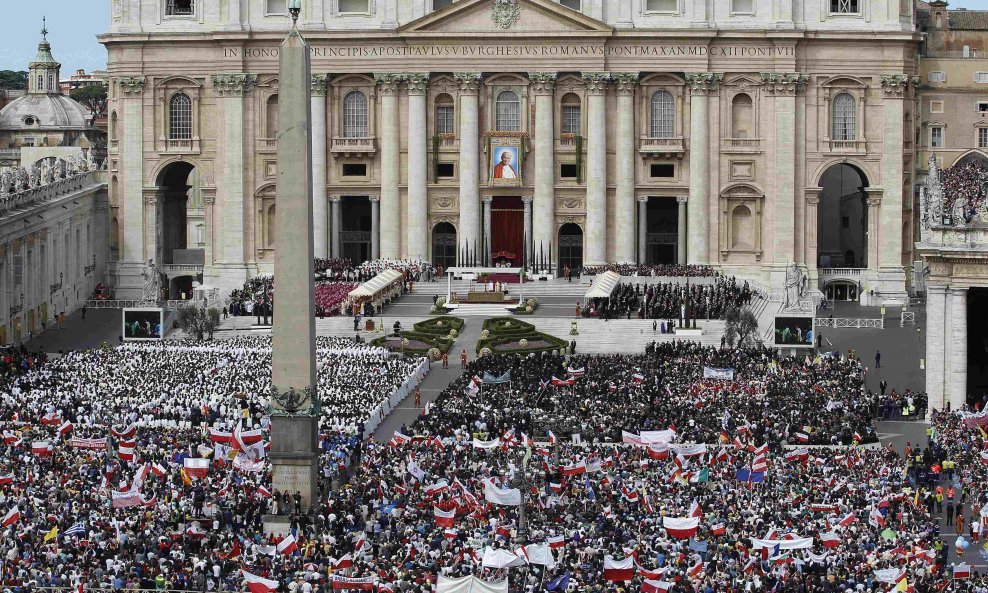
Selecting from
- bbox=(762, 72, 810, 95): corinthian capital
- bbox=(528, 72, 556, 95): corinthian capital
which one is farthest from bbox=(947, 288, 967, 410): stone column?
bbox=(528, 72, 556, 95): corinthian capital

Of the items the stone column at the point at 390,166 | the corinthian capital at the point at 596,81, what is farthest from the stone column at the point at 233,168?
the corinthian capital at the point at 596,81

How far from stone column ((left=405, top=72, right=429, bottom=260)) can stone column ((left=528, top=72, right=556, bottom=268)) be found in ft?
Answer: 24.0

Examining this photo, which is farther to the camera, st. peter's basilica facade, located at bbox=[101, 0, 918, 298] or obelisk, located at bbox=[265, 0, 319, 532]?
st. peter's basilica facade, located at bbox=[101, 0, 918, 298]

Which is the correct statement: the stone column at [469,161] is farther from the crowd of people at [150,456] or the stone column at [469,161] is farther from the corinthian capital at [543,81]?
the crowd of people at [150,456]

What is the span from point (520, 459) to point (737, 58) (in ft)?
239

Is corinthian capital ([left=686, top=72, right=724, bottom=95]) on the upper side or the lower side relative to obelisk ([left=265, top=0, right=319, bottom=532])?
upper

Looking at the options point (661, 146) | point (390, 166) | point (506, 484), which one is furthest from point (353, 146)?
point (506, 484)

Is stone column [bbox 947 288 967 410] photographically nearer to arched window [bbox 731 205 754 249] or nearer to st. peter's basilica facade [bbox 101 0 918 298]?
st. peter's basilica facade [bbox 101 0 918 298]

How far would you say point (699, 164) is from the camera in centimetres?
13975

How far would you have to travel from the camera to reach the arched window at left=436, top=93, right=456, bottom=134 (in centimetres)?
14150

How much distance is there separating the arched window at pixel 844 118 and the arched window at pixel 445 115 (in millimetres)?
25424

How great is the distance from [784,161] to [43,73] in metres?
85.9

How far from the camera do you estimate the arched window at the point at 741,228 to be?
463 ft

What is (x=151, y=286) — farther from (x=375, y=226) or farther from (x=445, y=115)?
(x=445, y=115)
